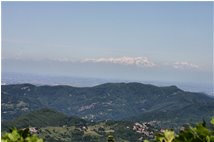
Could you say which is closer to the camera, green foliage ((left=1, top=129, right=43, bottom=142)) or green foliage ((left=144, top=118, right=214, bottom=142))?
green foliage ((left=144, top=118, right=214, bottom=142))

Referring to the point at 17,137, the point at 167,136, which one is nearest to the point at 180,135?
the point at 167,136

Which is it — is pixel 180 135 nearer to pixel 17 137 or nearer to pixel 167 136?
pixel 167 136

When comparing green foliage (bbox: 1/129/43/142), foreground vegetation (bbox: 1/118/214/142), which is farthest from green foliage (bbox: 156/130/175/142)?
green foliage (bbox: 1/129/43/142)

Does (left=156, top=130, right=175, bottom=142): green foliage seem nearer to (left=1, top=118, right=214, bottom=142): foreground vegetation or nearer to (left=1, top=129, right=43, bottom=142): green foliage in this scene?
(left=1, top=118, right=214, bottom=142): foreground vegetation

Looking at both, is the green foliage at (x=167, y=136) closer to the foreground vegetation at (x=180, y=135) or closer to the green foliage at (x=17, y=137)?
the foreground vegetation at (x=180, y=135)

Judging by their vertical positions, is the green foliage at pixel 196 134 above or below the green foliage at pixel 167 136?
above

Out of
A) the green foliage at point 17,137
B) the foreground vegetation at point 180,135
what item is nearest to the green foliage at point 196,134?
the foreground vegetation at point 180,135

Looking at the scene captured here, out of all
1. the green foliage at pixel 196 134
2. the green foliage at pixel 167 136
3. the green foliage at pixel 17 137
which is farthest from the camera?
the green foliage at pixel 17 137

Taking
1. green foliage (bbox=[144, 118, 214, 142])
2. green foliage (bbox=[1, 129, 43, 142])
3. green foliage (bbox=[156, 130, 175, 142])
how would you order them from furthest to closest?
1. green foliage (bbox=[1, 129, 43, 142])
2. green foliage (bbox=[156, 130, 175, 142])
3. green foliage (bbox=[144, 118, 214, 142])

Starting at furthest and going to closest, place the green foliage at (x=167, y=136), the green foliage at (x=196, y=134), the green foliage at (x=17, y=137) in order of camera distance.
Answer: the green foliage at (x=17, y=137), the green foliage at (x=167, y=136), the green foliage at (x=196, y=134)

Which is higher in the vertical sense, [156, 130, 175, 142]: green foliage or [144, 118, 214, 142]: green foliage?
[144, 118, 214, 142]: green foliage

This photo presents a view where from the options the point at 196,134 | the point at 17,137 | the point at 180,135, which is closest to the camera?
the point at 196,134
